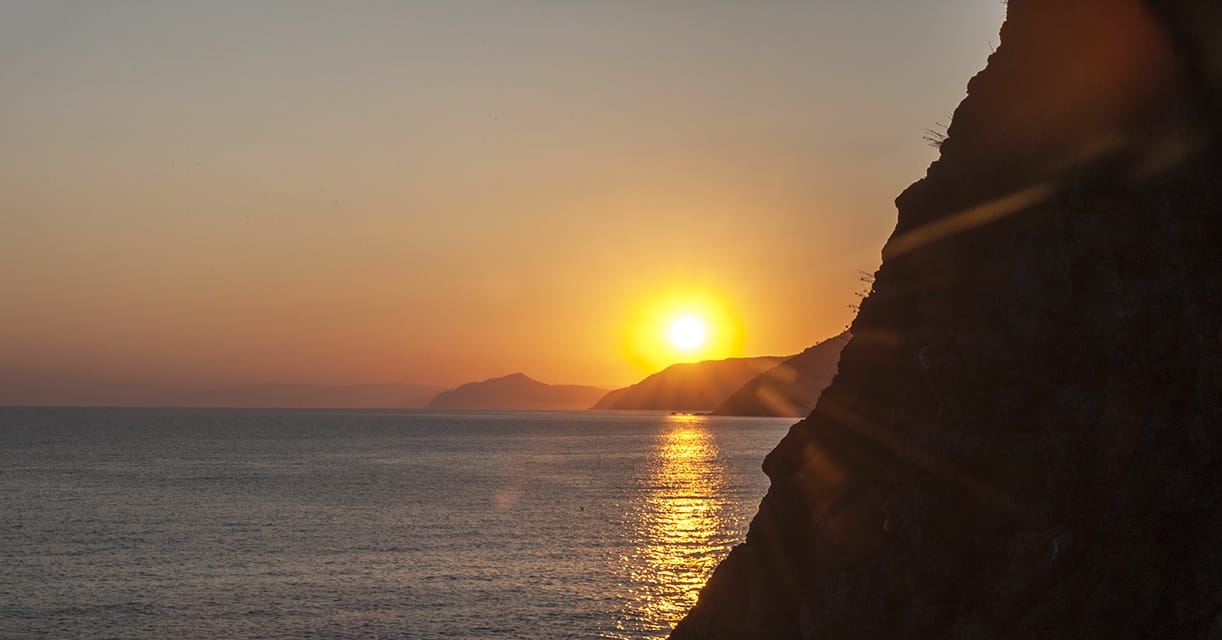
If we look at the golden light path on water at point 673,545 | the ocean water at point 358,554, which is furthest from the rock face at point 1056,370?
the golden light path on water at point 673,545

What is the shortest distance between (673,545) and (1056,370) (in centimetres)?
5671

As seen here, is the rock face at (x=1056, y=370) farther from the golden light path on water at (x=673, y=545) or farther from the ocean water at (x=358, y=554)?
the golden light path on water at (x=673, y=545)

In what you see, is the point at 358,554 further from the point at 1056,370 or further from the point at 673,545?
the point at 1056,370

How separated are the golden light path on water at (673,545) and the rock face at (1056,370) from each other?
25.6m

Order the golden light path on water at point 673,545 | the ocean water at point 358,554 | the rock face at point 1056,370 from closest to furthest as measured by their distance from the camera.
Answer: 1. the rock face at point 1056,370
2. the ocean water at point 358,554
3. the golden light path on water at point 673,545

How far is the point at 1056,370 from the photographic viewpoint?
2933 cm

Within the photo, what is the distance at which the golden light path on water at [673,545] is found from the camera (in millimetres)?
60044

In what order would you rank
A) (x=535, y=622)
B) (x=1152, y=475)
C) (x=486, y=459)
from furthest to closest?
(x=486, y=459)
(x=535, y=622)
(x=1152, y=475)

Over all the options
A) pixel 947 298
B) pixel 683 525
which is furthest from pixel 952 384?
pixel 683 525

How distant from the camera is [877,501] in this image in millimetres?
33062

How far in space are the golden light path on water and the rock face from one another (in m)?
25.6

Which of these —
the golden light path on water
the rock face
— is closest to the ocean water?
the golden light path on water

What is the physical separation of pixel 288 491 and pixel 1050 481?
372 feet

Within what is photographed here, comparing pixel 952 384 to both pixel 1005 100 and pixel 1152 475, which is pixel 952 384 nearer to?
pixel 1152 475
